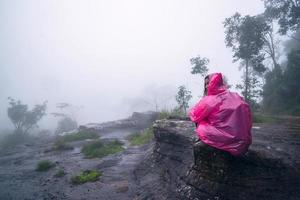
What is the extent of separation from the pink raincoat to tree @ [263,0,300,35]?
2256 centimetres

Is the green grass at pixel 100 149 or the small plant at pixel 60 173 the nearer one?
the small plant at pixel 60 173

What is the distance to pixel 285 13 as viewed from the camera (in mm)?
24031

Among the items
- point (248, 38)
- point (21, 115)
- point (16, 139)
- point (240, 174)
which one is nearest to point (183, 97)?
point (248, 38)

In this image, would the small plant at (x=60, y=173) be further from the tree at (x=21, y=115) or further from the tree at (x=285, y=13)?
the tree at (x=21, y=115)

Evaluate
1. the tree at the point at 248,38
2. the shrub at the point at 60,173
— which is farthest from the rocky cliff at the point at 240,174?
the tree at the point at 248,38

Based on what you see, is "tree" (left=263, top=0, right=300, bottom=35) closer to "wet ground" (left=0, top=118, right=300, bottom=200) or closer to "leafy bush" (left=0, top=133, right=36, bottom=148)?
"wet ground" (left=0, top=118, right=300, bottom=200)

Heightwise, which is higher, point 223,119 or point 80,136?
point 223,119

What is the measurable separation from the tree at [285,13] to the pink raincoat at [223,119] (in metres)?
22.6

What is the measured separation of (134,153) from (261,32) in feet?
51.1

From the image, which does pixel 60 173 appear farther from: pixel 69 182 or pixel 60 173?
pixel 69 182

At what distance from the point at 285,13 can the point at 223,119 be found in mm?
24797

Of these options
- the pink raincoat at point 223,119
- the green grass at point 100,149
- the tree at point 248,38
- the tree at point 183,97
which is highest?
the tree at point 248,38

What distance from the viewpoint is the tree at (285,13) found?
887 inches

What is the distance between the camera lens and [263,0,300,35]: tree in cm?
2252
